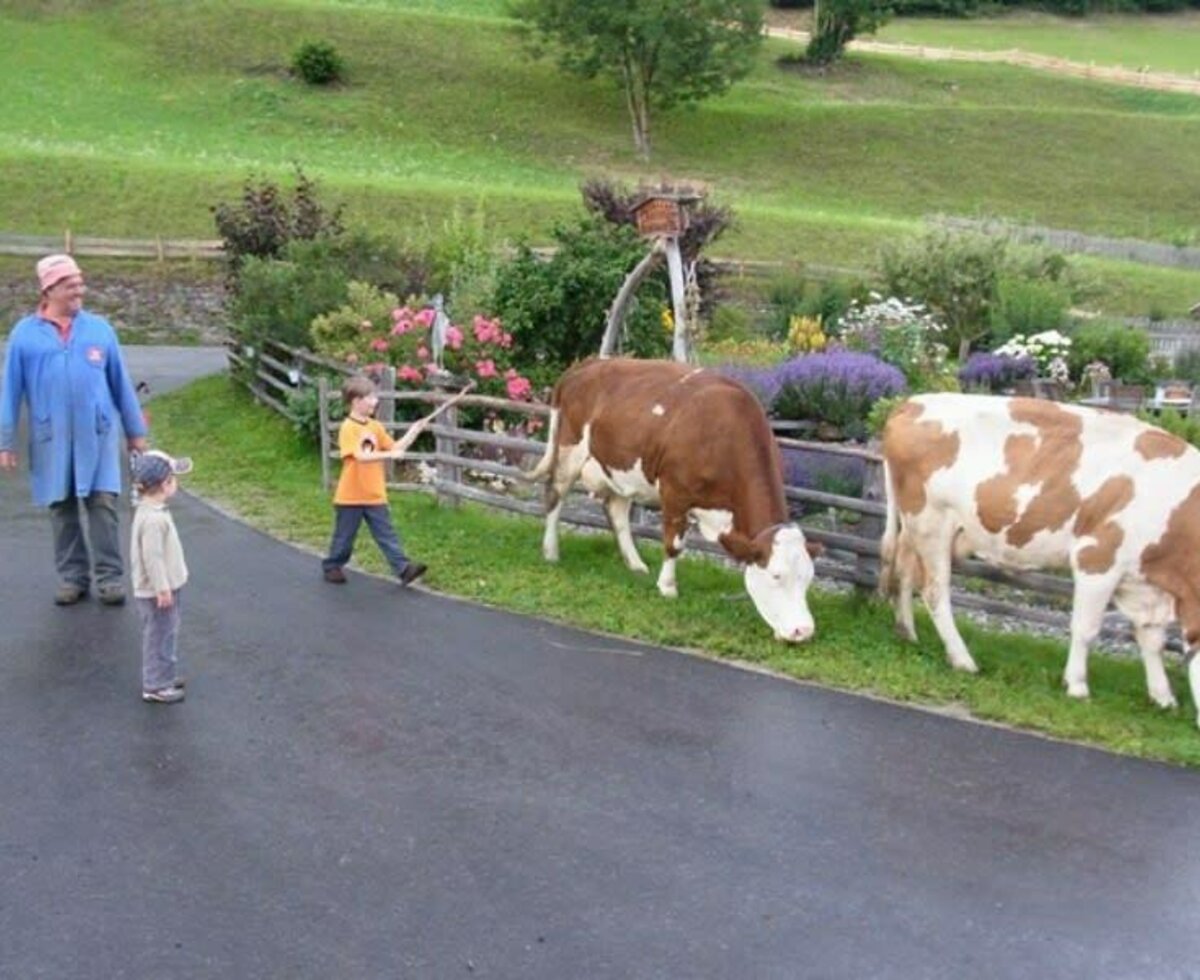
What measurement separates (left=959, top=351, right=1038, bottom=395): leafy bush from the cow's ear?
986 centimetres

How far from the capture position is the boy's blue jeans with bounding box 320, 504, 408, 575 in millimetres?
9461

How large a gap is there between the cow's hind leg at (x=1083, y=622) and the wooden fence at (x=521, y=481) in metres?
0.57

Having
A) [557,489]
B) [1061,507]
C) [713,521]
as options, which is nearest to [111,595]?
[557,489]

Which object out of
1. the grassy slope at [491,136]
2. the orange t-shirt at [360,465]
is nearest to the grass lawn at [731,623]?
the orange t-shirt at [360,465]

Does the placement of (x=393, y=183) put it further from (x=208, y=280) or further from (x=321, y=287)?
(x=321, y=287)

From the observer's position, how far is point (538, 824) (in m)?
5.91

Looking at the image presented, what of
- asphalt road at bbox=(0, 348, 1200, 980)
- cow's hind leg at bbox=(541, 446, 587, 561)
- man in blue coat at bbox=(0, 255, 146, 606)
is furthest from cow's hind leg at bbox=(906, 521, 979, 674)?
man in blue coat at bbox=(0, 255, 146, 606)

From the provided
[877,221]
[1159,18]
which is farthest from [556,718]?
[1159,18]

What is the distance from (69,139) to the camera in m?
40.2

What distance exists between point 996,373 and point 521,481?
840cm

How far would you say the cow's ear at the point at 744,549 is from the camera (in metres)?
8.22

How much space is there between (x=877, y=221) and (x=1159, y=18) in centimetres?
5401

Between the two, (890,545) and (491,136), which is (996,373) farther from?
(491,136)

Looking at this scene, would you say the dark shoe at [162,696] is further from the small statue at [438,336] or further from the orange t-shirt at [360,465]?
the small statue at [438,336]
